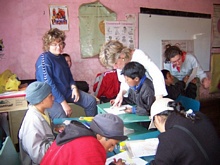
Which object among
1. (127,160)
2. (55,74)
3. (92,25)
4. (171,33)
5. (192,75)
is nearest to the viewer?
(127,160)

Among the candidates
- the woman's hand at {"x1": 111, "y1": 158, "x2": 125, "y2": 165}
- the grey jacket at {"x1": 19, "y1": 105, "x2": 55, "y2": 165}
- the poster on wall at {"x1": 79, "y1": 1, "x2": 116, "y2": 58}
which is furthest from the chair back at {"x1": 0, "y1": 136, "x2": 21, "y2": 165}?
the poster on wall at {"x1": 79, "y1": 1, "x2": 116, "y2": 58}

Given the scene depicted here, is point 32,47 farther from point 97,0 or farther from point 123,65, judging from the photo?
point 123,65

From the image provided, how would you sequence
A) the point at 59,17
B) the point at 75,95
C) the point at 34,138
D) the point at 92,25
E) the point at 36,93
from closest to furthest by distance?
the point at 34,138 → the point at 36,93 → the point at 75,95 → the point at 59,17 → the point at 92,25

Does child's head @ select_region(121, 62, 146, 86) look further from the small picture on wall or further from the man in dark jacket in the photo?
the small picture on wall

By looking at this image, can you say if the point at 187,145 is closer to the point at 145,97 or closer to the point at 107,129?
the point at 107,129

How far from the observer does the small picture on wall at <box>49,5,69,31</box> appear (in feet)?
10.2

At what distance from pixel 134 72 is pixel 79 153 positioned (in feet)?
3.52

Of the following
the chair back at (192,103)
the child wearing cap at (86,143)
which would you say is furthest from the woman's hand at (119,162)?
the chair back at (192,103)

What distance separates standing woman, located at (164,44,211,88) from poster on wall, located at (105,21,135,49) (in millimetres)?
1145

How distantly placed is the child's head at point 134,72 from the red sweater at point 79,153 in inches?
37.4

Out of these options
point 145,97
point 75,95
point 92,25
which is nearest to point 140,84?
point 145,97

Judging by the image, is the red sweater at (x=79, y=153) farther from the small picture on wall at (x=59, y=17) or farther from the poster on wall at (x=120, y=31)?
the poster on wall at (x=120, y=31)

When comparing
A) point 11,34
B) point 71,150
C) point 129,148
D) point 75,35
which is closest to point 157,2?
point 75,35

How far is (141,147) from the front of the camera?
1.36 metres
